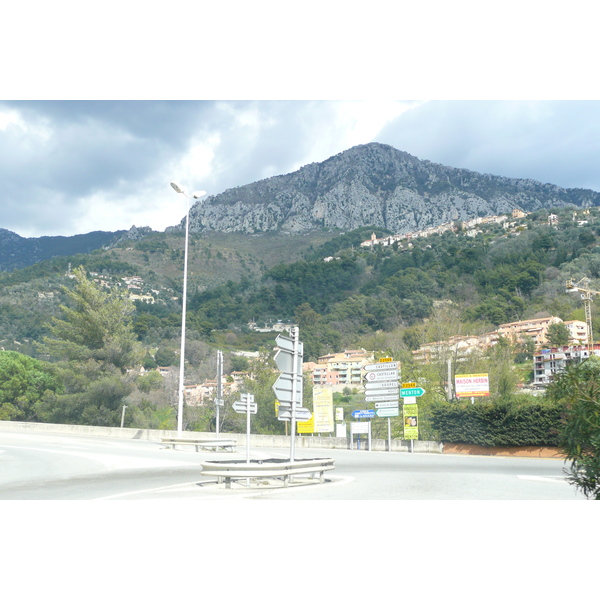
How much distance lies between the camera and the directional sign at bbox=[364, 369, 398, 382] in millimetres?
20438

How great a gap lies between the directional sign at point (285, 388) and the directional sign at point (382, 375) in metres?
10.8

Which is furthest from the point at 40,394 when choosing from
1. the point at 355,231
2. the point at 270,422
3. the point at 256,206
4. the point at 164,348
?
the point at 256,206

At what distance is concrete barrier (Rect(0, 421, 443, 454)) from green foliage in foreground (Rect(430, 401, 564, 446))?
0.89 metres

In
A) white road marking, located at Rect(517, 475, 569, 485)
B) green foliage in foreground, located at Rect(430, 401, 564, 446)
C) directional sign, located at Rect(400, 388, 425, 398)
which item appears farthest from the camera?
directional sign, located at Rect(400, 388, 425, 398)

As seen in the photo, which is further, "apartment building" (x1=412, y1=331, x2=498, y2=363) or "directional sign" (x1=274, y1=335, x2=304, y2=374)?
"apartment building" (x1=412, y1=331, x2=498, y2=363)

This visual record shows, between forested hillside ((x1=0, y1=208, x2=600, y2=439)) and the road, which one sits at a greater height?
forested hillside ((x1=0, y1=208, x2=600, y2=439))

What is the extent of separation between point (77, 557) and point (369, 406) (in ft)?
78.5

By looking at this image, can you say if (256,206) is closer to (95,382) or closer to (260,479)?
(95,382)

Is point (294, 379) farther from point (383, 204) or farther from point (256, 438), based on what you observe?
point (383, 204)

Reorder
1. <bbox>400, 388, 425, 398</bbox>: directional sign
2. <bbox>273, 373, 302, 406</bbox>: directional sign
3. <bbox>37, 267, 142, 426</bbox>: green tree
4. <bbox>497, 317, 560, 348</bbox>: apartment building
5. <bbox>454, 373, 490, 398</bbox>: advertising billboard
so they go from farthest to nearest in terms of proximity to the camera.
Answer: <bbox>497, 317, 560, 348</bbox>: apartment building < <bbox>37, 267, 142, 426</bbox>: green tree < <bbox>454, 373, 490, 398</bbox>: advertising billboard < <bbox>400, 388, 425, 398</bbox>: directional sign < <bbox>273, 373, 302, 406</bbox>: directional sign

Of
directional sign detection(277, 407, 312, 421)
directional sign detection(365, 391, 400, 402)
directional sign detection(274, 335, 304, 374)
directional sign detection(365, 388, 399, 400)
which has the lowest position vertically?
directional sign detection(277, 407, 312, 421)


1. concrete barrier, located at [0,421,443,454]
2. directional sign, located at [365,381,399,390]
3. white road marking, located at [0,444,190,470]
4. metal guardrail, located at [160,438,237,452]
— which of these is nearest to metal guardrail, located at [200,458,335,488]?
white road marking, located at [0,444,190,470]

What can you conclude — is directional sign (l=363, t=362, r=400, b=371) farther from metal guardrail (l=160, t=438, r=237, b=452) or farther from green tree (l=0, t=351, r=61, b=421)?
green tree (l=0, t=351, r=61, b=421)

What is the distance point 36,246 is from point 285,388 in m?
137
